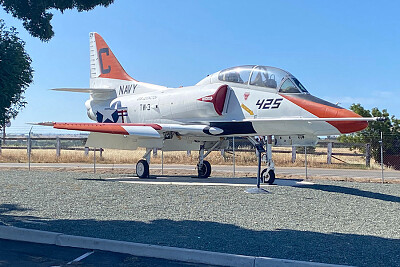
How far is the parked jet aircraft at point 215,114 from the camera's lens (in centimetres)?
1288

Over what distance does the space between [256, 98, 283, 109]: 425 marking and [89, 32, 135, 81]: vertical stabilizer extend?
353 inches

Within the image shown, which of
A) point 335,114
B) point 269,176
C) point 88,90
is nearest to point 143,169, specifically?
point 88,90

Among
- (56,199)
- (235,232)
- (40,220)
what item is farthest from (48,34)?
(235,232)

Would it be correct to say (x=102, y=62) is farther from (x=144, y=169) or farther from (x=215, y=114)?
Answer: (x=215, y=114)

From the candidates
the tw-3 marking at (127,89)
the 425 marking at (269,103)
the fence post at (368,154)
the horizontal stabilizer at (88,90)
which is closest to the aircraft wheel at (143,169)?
the tw-3 marking at (127,89)

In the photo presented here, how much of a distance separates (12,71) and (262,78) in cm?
862

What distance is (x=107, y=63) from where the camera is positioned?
21.4 meters

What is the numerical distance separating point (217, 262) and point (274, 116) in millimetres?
8453

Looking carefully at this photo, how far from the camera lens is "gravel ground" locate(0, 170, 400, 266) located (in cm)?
630

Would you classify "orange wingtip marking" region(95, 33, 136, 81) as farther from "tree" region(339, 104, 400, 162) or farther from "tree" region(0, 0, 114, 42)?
"tree" region(339, 104, 400, 162)

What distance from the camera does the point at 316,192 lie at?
1298cm

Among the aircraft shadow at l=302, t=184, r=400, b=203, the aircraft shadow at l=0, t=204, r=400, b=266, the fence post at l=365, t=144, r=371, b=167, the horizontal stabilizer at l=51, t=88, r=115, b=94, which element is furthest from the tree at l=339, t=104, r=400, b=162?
the aircraft shadow at l=0, t=204, r=400, b=266

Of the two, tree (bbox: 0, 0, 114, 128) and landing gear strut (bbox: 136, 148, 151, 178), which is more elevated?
tree (bbox: 0, 0, 114, 128)

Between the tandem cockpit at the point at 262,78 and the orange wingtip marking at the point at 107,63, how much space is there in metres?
7.08
